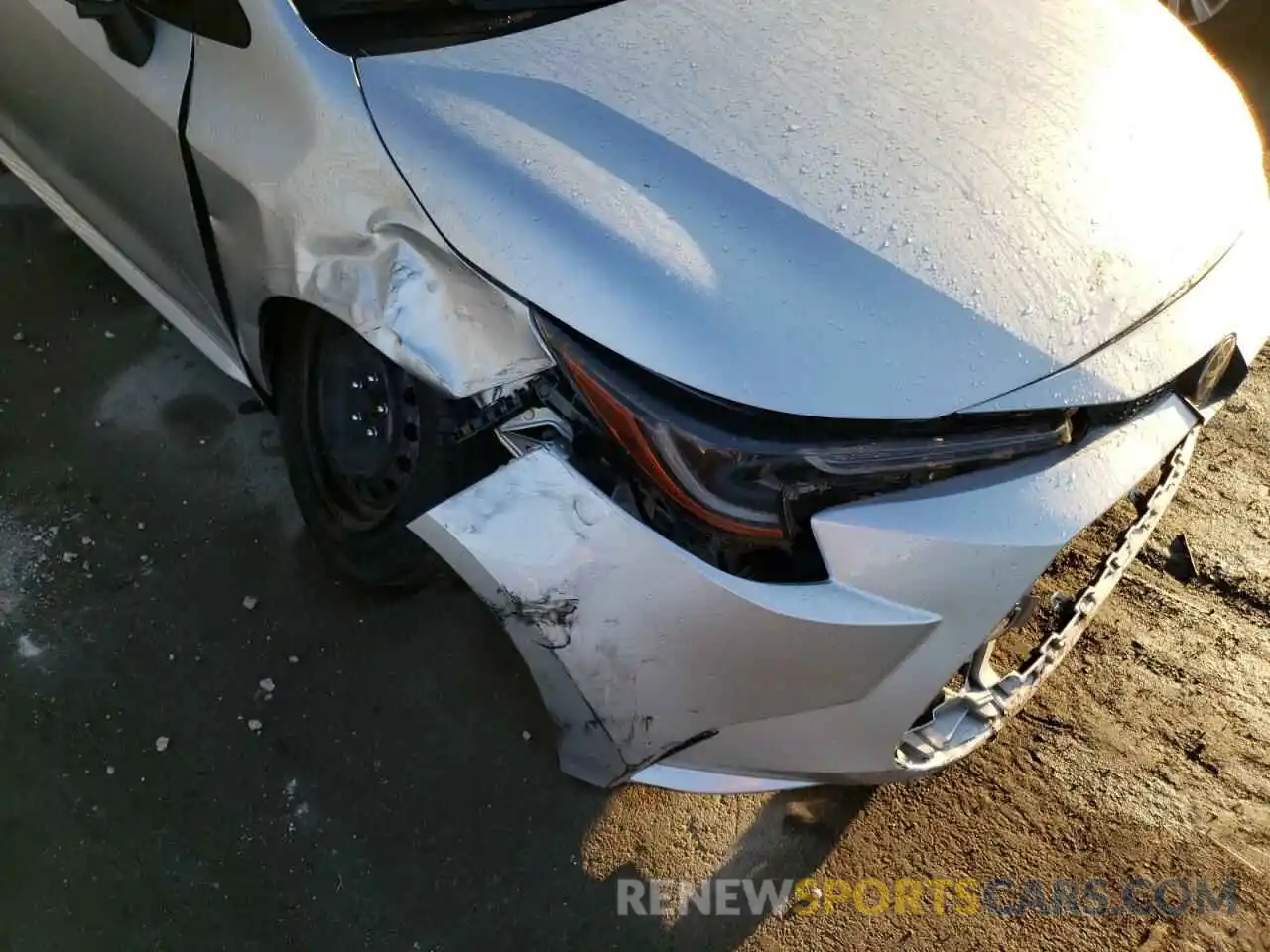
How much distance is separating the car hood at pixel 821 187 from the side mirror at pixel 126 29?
1.80 feet

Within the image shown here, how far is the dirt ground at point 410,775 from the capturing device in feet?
6.30

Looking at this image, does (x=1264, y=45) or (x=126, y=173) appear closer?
(x=126, y=173)

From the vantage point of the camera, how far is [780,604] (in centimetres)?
139

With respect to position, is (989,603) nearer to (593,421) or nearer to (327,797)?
(593,421)

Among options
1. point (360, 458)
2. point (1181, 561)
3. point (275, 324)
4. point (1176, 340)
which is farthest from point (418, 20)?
point (1181, 561)

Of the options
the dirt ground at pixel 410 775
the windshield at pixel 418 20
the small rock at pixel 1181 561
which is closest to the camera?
the windshield at pixel 418 20

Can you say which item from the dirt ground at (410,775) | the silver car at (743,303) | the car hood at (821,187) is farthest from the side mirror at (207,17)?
the dirt ground at (410,775)

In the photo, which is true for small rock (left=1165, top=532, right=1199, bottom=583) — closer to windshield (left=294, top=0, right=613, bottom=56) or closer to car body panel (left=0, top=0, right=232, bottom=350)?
windshield (left=294, top=0, right=613, bottom=56)

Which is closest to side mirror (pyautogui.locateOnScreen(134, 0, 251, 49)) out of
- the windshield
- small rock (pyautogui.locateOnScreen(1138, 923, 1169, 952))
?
the windshield

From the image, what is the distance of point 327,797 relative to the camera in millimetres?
2055

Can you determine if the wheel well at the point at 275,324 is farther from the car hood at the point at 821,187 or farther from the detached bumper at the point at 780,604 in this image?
the detached bumper at the point at 780,604

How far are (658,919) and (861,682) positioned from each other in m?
0.80

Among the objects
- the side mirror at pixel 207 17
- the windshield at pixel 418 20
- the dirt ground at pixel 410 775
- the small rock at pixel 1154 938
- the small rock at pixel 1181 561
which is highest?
the windshield at pixel 418 20

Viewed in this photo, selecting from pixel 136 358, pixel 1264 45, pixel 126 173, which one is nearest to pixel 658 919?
pixel 126 173
